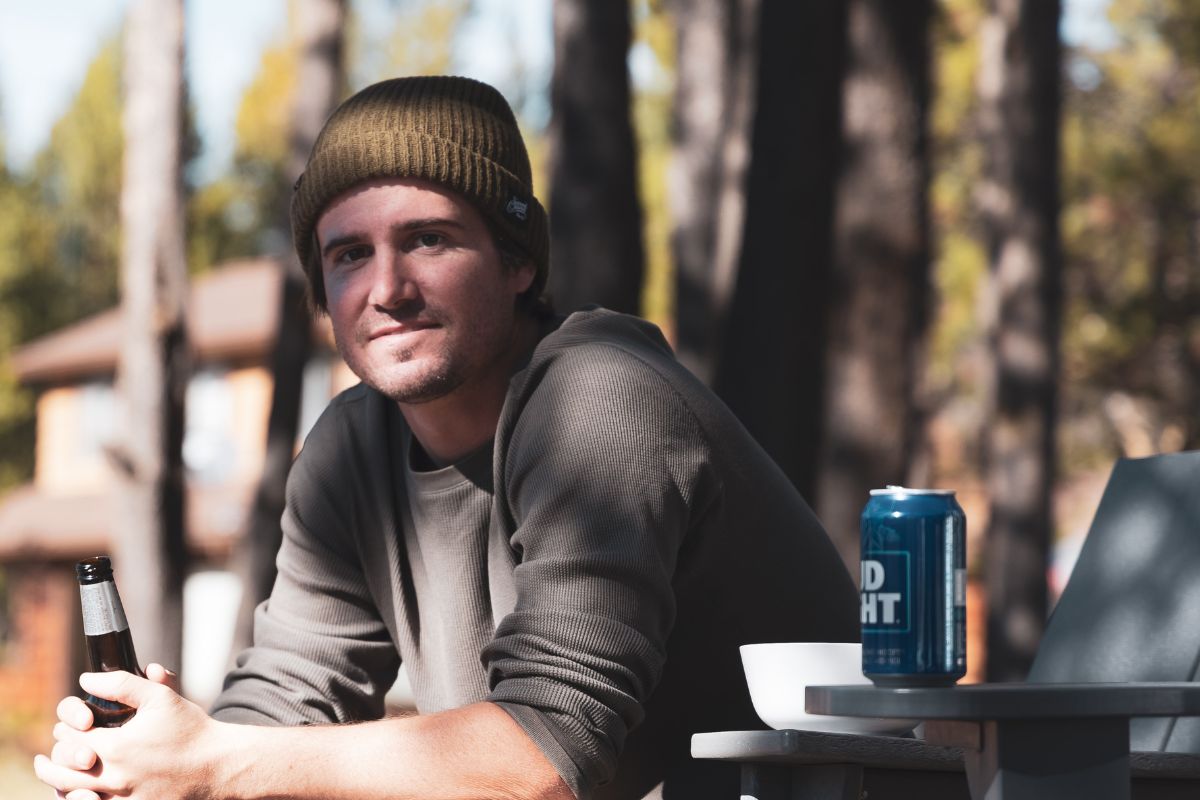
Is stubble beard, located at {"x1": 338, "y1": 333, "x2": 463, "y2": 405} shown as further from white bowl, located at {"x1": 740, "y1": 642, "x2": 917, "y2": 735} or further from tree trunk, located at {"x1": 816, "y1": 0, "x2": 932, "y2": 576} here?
tree trunk, located at {"x1": 816, "y1": 0, "x2": 932, "y2": 576}

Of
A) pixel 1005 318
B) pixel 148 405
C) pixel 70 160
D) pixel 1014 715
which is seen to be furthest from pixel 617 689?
pixel 70 160

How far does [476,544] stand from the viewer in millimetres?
3205

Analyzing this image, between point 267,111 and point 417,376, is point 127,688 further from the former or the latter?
point 267,111

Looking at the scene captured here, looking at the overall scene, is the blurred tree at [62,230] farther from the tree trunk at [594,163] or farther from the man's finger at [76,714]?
the man's finger at [76,714]

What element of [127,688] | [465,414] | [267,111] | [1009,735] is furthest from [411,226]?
[267,111]

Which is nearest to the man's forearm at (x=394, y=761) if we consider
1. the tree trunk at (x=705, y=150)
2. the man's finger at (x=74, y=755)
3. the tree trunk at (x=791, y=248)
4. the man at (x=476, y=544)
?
the man at (x=476, y=544)

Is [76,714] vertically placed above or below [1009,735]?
below

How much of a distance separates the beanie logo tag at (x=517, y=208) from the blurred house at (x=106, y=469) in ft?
93.6

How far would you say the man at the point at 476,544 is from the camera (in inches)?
→ 104

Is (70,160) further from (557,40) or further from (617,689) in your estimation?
(617,689)

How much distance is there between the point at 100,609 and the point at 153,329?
592cm

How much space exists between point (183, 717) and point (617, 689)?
2.13ft

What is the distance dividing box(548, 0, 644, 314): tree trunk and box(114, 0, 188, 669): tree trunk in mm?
1896

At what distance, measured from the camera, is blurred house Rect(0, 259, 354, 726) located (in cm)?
3356
